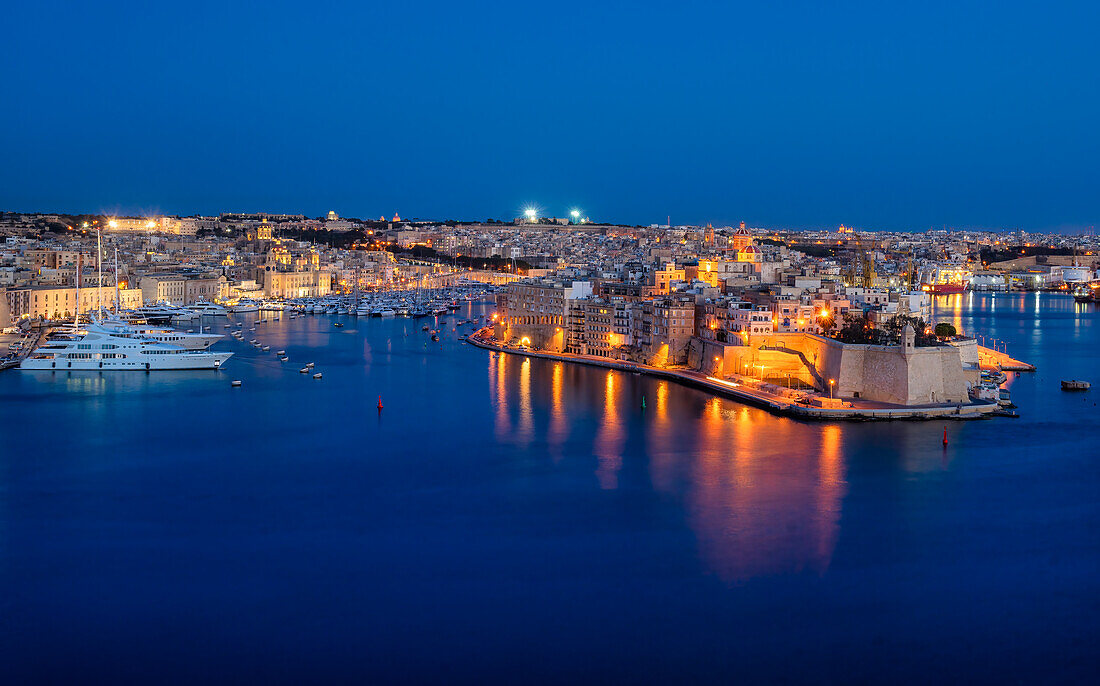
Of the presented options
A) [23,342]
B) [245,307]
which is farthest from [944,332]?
[245,307]

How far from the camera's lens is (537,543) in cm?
515

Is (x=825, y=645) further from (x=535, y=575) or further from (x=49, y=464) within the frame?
(x=49, y=464)

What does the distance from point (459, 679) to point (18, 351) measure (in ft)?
31.5

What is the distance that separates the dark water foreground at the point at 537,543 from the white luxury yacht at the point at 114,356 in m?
1.83

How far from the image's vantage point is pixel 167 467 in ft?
21.7

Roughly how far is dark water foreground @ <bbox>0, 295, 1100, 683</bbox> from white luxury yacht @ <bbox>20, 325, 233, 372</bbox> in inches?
72.1

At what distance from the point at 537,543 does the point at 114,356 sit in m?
7.24

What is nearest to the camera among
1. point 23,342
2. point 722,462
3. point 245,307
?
point 722,462

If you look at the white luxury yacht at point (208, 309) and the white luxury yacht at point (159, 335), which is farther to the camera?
the white luxury yacht at point (208, 309)

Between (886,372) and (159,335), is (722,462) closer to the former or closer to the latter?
(886,372)

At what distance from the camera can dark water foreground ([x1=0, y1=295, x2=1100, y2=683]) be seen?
3.96 m

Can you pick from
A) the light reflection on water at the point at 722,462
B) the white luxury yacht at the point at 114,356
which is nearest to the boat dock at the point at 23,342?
the white luxury yacht at the point at 114,356

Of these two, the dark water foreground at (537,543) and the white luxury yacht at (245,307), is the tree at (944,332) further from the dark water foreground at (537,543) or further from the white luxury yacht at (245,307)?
the white luxury yacht at (245,307)

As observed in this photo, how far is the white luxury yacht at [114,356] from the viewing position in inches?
423
